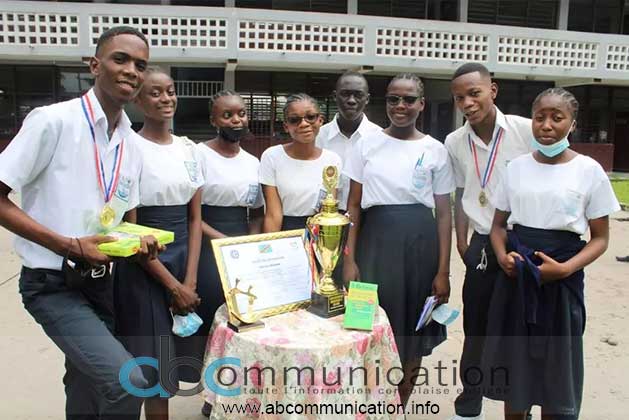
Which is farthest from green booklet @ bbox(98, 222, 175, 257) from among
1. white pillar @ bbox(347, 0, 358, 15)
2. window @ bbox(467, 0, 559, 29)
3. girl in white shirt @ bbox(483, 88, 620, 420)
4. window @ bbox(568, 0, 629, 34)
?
window @ bbox(568, 0, 629, 34)

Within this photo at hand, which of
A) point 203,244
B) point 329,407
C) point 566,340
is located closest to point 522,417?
point 566,340

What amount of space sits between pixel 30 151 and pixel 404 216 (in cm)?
164

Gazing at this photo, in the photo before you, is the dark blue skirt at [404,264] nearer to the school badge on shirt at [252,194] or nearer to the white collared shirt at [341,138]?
the school badge on shirt at [252,194]

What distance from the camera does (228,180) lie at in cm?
262

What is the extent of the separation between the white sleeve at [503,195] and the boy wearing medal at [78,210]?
1.56 m

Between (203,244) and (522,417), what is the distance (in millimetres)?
1811

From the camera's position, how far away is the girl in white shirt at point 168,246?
2.23 m

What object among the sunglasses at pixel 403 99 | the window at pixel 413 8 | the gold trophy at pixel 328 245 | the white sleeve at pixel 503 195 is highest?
the window at pixel 413 8

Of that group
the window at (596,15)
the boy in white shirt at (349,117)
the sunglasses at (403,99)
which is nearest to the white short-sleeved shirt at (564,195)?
the sunglasses at (403,99)

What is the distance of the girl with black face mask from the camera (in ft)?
8.48

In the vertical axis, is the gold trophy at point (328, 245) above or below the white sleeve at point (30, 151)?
below

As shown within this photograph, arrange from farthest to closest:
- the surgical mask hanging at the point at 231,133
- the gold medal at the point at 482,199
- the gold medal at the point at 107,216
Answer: the surgical mask hanging at the point at 231,133 < the gold medal at the point at 482,199 < the gold medal at the point at 107,216

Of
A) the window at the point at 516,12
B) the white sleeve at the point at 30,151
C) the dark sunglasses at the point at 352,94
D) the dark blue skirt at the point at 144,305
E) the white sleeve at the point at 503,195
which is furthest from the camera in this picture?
the window at the point at 516,12

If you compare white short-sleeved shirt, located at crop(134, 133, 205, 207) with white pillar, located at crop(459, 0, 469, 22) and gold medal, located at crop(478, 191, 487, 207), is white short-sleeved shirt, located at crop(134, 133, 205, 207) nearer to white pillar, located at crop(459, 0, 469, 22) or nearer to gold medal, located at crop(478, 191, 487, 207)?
gold medal, located at crop(478, 191, 487, 207)
